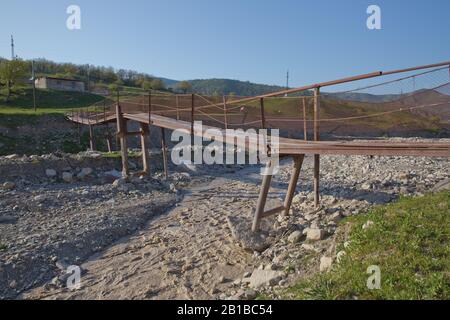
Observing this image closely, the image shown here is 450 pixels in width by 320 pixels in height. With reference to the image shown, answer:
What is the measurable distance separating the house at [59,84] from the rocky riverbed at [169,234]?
33839 millimetres

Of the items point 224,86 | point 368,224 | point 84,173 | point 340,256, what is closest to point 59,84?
point 84,173

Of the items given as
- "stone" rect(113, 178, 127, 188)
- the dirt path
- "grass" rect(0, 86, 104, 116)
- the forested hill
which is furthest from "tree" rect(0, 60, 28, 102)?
the forested hill

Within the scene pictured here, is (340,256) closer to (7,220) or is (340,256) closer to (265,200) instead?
(265,200)

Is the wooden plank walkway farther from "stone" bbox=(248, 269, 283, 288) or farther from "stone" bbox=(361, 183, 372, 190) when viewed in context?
"stone" bbox=(361, 183, 372, 190)

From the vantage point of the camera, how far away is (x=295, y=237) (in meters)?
6.74

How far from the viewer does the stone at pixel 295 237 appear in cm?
671

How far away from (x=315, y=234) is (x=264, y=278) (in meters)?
1.54

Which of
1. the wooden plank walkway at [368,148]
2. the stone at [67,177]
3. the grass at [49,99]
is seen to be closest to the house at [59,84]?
the grass at [49,99]

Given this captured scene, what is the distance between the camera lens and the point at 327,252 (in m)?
5.70

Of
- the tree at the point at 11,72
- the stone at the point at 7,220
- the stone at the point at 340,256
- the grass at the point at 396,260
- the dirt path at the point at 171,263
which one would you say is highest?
the tree at the point at 11,72

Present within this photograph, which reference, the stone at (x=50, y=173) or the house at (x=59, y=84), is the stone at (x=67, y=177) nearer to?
the stone at (x=50, y=173)

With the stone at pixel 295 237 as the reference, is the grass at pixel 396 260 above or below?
above
